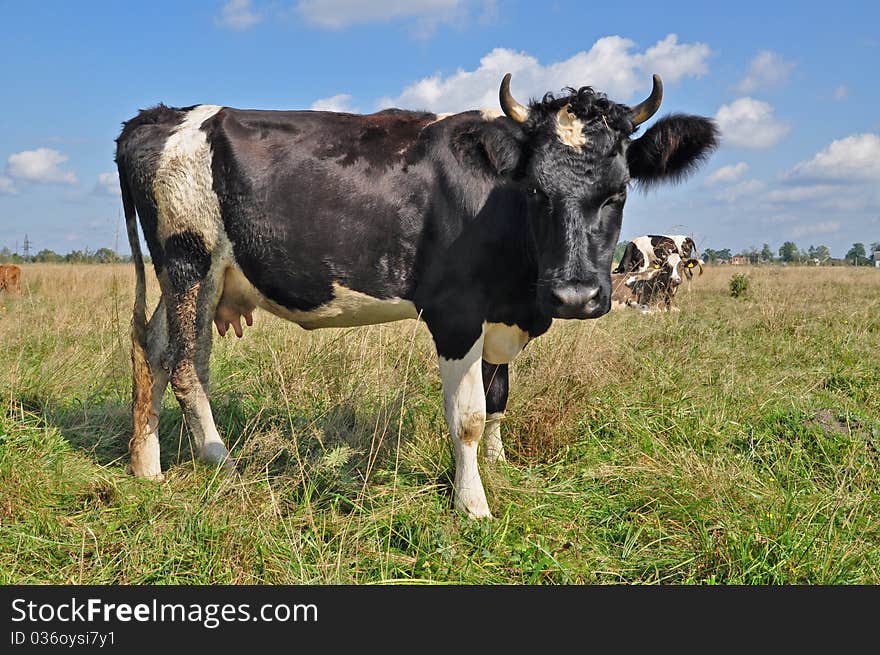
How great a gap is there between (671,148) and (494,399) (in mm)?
1996

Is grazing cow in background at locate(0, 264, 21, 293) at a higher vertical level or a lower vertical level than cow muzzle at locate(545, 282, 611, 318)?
higher

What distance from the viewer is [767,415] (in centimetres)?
523

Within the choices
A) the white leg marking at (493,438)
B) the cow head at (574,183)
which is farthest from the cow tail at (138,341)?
the cow head at (574,183)

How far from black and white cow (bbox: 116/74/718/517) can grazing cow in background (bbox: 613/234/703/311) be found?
36.4 ft

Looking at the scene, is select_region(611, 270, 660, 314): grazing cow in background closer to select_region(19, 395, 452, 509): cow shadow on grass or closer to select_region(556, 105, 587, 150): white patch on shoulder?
select_region(19, 395, 452, 509): cow shadow on grass

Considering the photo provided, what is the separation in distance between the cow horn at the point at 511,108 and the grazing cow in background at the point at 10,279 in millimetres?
14294

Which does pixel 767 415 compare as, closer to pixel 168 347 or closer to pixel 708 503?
pixel 708 503

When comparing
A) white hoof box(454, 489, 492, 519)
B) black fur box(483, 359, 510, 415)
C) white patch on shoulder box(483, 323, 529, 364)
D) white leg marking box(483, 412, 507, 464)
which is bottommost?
white hoof box(454, 489, 492, 519)

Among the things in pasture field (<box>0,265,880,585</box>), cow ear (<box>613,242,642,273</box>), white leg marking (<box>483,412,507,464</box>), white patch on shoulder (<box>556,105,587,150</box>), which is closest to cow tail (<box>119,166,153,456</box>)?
pasture field (<box>0,265,880,585</box>)

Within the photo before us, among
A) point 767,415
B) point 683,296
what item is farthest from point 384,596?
point 683,296

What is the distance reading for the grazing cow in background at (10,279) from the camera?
A: 14973mm

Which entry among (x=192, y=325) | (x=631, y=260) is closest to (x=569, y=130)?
(x=192, y=325)

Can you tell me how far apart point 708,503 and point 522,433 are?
1.47 metres

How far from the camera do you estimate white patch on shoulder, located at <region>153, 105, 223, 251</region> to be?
454 cm
